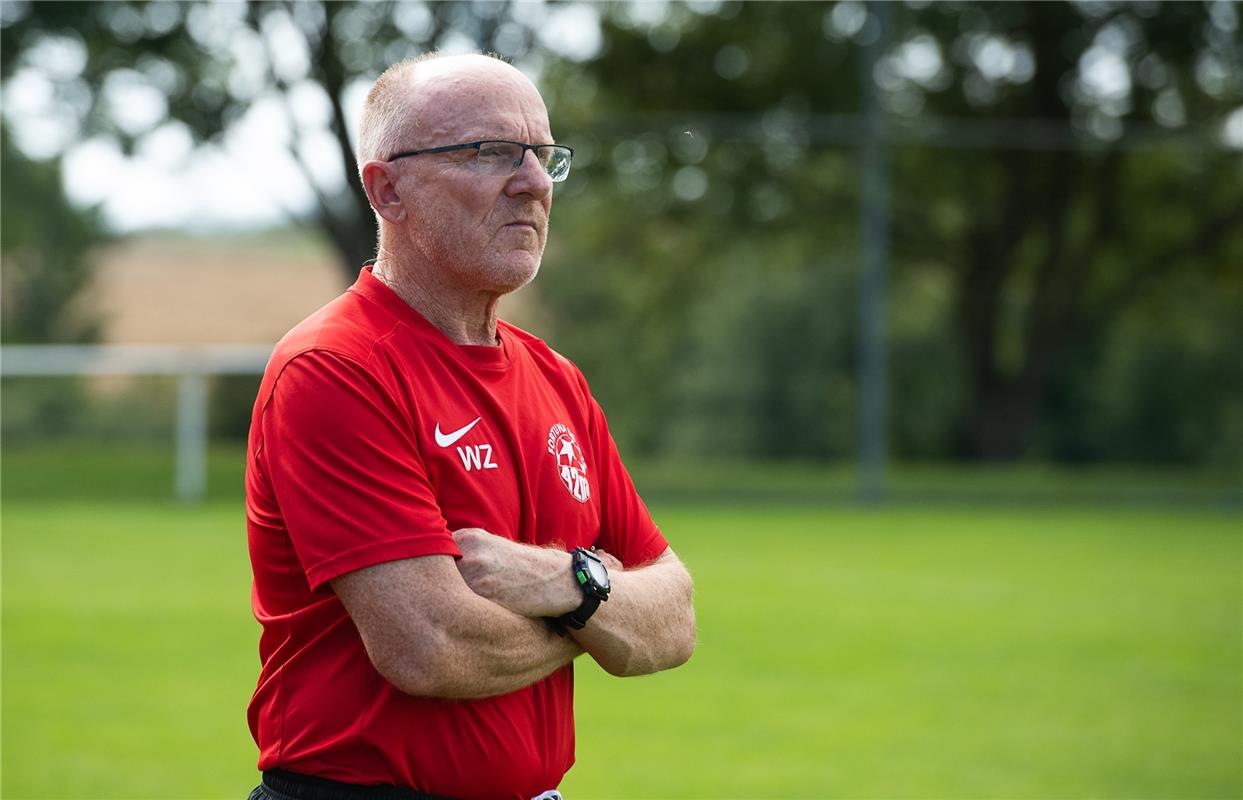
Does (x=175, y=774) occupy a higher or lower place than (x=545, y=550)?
lower

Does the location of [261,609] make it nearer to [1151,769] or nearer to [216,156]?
[1151,769]

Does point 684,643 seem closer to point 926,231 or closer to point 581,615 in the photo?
point 581,615

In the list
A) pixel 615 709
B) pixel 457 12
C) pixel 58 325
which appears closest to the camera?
pixel 615 709

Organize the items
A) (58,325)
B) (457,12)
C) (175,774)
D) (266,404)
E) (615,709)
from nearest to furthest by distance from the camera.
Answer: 1. (266,404)
2. (175,774)
3. (615,709)
4. (58,325)
5. (457,12)

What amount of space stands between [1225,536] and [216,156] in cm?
1450

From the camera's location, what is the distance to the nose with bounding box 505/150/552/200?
2629 millimetres

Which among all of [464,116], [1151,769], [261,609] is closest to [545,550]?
[261,609]

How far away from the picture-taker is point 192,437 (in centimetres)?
1969

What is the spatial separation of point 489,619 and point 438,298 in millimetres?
616

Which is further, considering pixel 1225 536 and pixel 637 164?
pixel 637 164

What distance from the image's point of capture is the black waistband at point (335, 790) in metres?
2.41

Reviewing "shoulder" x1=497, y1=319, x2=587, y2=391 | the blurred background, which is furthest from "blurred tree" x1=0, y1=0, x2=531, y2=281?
"shoulder" x1=497, y1=319, x2=587, y2=391

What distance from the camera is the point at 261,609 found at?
2.56m

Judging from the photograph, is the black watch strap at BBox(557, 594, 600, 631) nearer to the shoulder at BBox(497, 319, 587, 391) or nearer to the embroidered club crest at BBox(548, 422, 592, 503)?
the embroidered club crest at BBox(548, 422, 592, 503)
